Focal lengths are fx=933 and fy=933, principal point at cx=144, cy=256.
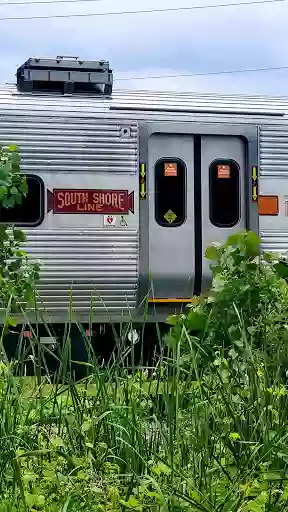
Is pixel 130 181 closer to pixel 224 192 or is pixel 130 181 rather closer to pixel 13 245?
pixel 224 192

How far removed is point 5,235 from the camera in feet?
20.8

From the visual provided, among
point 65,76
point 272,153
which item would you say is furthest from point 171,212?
point 65,76

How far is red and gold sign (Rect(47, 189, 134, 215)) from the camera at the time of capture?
1042cm

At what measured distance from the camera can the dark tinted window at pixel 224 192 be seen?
10961 millimetres

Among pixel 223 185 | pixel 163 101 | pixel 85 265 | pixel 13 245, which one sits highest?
pixel 163 101

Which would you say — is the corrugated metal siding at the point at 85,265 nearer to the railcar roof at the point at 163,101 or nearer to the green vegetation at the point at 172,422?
the railcar roof at the point at 163,101

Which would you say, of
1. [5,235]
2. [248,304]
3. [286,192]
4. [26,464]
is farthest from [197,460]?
[286,192]

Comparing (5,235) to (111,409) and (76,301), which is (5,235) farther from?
(76,301)

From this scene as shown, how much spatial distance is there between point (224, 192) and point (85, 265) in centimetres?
190

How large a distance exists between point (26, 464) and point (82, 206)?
7.13 m

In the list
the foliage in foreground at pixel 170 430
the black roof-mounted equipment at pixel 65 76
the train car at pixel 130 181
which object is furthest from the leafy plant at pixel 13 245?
the black roof-mounted equipment at pixel 65 76

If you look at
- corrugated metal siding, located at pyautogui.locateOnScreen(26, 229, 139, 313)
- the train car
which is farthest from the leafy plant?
corrugated metal siding, located at pyautogui.locateOnScreen(26, 229, 139, 313)

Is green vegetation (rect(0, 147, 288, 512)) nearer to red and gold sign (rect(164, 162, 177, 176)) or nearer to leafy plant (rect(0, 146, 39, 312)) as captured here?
leafy plant (rect(0, 146, 39, 312))

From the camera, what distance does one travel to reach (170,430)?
3385 millimetres
